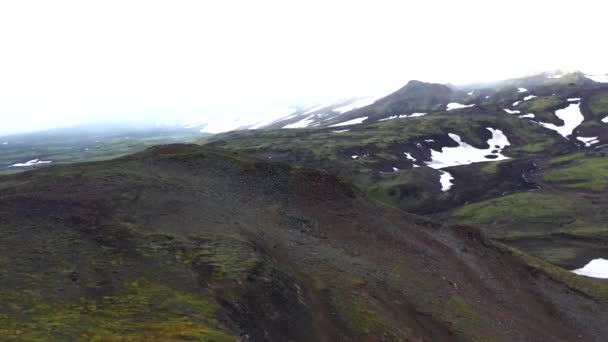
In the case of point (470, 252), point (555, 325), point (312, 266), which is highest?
point (312, 266)

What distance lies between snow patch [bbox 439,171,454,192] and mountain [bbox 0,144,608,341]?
2720 inches

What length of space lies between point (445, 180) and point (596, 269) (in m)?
64.2

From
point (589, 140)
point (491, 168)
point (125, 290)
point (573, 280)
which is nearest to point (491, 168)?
point (491, 168)

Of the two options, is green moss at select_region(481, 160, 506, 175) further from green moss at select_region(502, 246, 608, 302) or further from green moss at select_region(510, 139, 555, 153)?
green moss at select_region(502, 246, 608, 302)

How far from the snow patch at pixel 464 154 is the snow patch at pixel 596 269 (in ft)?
255

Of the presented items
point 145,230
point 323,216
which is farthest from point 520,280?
point 145,230

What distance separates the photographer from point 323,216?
144ft

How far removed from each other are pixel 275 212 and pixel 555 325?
27.6 m

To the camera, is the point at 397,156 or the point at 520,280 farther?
the point at 397,156

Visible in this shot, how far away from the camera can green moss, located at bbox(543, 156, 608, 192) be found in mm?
122125

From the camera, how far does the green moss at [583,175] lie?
12212 cm

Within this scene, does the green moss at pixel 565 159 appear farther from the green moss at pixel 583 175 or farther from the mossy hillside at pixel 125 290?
the mossy hillside at pixel 125 290

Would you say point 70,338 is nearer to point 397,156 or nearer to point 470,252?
point 470,252

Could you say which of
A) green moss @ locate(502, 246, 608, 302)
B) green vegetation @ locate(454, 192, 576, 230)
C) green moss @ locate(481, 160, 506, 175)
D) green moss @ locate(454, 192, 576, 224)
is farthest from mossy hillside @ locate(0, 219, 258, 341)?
green moss @ locate(481, 160, 506, 175)
